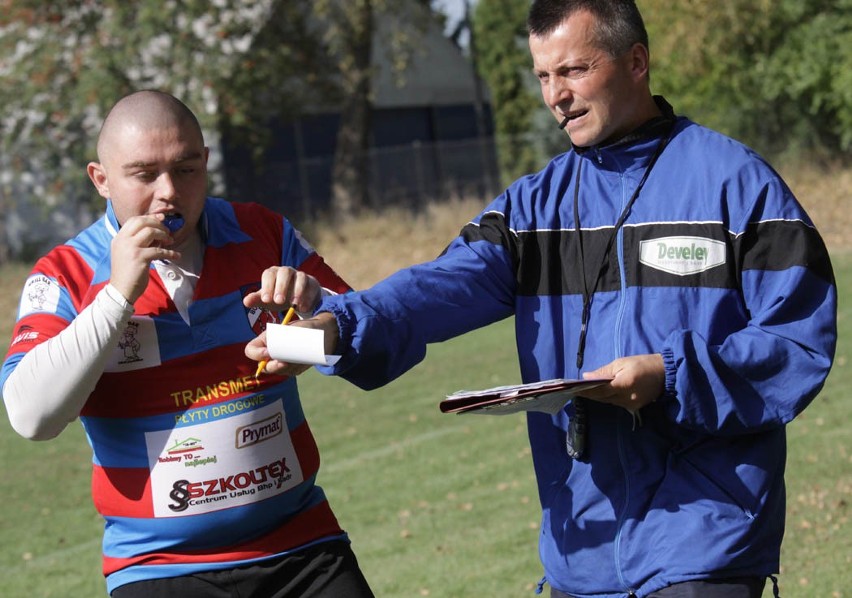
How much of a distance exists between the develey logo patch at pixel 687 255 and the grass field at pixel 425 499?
3.59 metres

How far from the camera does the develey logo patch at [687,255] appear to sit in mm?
3186

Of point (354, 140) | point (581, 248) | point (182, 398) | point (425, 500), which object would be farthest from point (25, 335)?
point (354, 140)

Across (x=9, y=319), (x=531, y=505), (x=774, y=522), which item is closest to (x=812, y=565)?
(x=531, y=505)

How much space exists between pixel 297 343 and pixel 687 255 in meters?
1.01

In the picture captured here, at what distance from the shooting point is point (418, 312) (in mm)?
3352

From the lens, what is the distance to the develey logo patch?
3.19 m

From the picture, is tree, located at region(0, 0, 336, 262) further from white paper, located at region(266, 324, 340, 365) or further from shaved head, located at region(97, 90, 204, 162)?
white paper, located at region(266, 324, 340, 365)

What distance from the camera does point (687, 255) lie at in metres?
3.19

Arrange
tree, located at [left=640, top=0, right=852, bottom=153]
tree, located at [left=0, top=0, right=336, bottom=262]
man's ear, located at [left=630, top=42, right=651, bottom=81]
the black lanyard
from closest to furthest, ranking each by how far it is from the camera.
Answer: the black lanyard, man's ear, located at [left=630, top=42, right=651, bottom=81], tree, located at [left=0, top=0, right=336, bottom=262], tree, located at [left=640, top=0, right=852, bottom=153]

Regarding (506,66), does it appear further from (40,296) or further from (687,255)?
(687,255)

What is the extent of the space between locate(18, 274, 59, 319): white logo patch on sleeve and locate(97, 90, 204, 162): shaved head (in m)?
0.39

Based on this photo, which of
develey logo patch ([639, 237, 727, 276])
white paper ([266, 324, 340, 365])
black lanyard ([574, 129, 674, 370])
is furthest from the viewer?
black lanyard ([574, 129, 674, 370])

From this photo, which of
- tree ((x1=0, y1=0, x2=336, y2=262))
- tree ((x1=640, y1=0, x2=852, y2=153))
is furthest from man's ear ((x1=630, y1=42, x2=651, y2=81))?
tree ((x1=640, y1=0, x2=852, y2=153))

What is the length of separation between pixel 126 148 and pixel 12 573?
5211 mm
